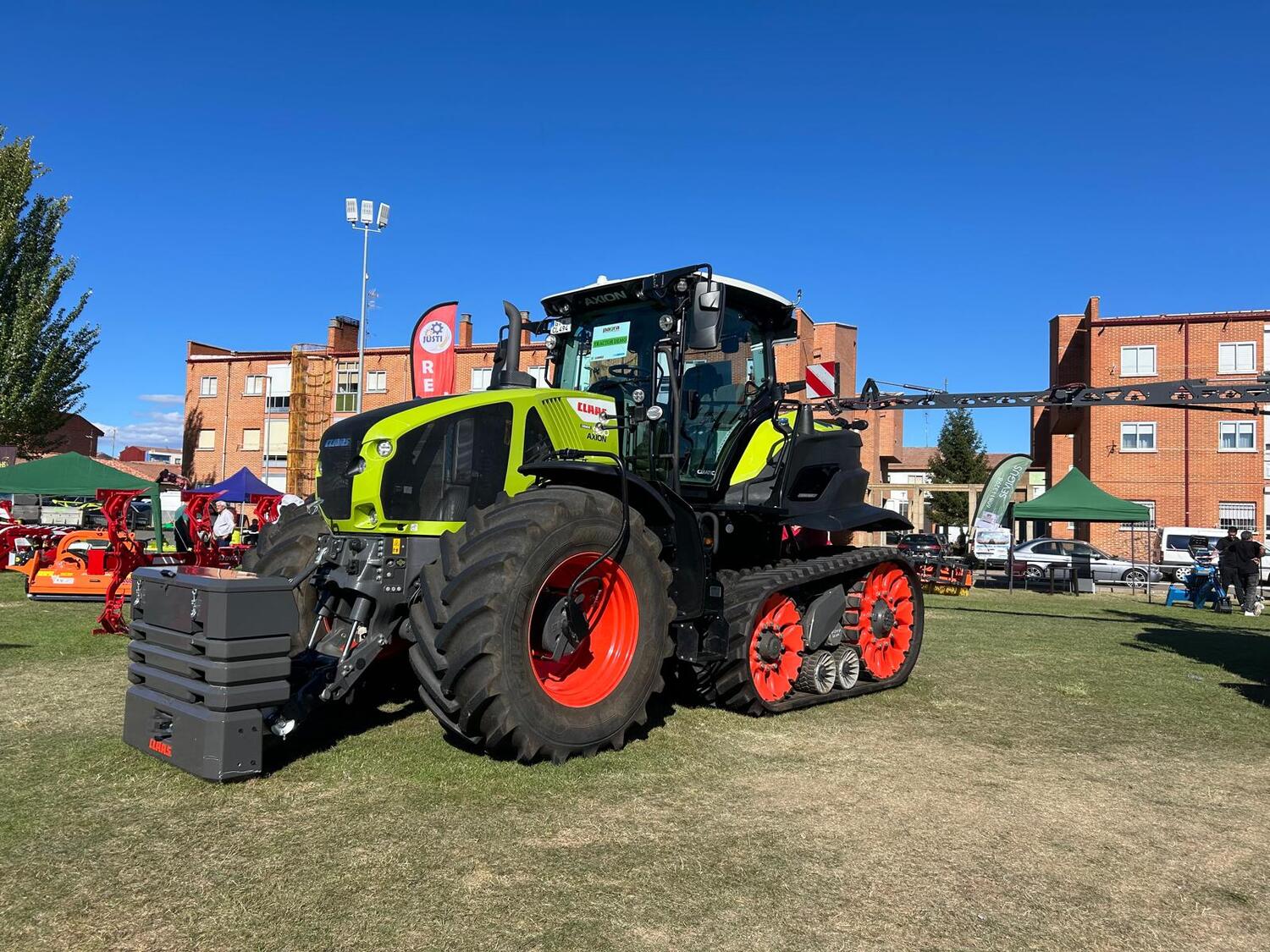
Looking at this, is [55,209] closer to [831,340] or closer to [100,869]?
[831,340]

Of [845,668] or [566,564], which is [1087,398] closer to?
[845,668]

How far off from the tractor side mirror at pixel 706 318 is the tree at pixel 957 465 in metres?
45.7

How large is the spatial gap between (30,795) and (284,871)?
5.56 feet

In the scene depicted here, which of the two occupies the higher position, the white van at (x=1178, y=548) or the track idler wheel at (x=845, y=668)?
the white van at (x=1178, y=548)

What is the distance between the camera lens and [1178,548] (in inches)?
1094

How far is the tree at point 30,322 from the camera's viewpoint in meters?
34.2

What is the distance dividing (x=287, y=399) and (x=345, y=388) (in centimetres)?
319

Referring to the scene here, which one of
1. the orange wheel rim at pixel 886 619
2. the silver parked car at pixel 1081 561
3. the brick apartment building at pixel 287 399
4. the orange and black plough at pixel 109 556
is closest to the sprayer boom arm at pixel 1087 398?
the orange wheel rim at pixel 886 619

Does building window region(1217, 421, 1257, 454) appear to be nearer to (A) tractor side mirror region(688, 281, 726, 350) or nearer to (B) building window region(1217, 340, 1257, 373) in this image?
(B) building window region(1217, 340, 1257, 373)

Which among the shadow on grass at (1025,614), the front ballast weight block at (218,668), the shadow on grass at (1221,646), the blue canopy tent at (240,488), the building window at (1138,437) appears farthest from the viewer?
the building window at (1138,437)

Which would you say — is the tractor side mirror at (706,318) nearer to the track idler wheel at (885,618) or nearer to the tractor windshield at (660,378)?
the tractor windshield at (660,378)

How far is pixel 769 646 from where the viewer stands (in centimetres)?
683

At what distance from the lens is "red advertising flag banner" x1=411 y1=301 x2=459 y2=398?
614 inches

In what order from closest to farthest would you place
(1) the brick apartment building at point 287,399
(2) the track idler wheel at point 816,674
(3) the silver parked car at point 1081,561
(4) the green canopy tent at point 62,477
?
(2) the track idler wheel at point 816,674 → (4) the green canopy tent at point 62,477 → (3) the silver parked car at point 1081,561 → (1) the brick apartment building at point 287,399
